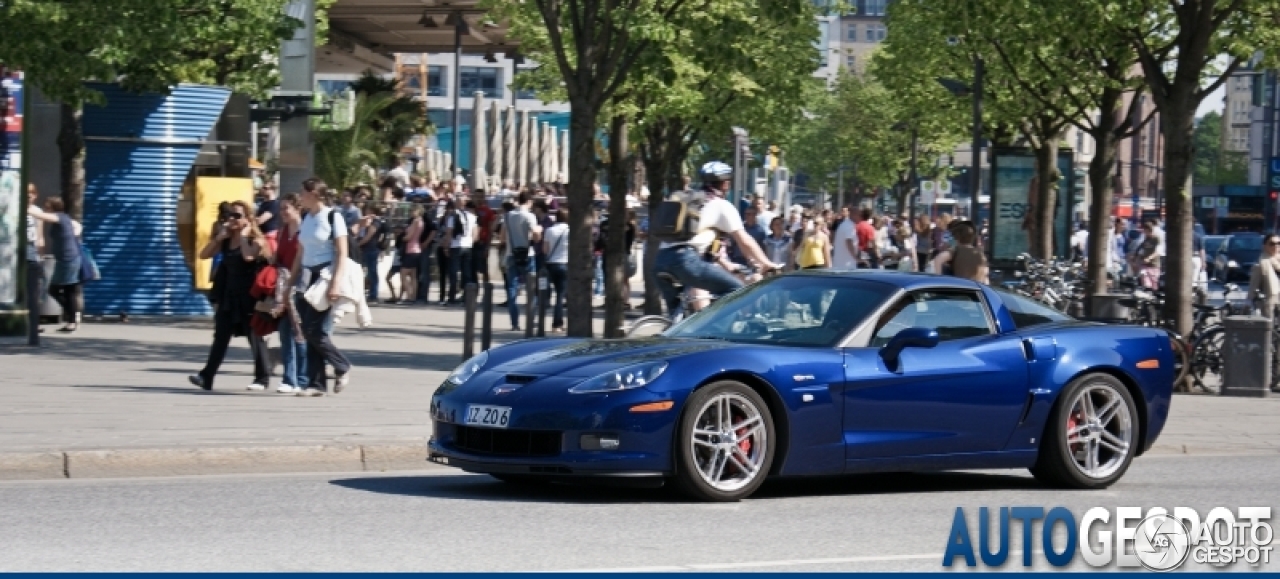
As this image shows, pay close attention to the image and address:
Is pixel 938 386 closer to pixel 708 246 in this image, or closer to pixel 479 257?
pixel 708 246

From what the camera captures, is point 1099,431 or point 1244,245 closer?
point 1099,431

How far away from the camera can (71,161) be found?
26078 mm

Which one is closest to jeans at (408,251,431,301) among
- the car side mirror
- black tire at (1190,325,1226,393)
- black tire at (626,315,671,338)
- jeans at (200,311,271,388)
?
black tire at (1190,325,1226,393)

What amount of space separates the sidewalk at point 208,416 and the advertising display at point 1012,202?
1316 cm

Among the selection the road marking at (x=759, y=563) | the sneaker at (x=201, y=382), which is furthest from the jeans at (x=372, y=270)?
the road marking at (x=759, y=563)

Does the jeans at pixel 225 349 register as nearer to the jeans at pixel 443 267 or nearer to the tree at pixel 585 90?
the tree at pixel 585 90

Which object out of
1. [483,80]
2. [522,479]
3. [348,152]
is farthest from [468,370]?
[483,80]

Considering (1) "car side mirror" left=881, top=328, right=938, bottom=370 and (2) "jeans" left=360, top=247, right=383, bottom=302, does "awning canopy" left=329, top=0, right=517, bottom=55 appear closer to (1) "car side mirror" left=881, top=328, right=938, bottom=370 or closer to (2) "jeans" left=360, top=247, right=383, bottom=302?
(2) "jeans" left=360, top=247, right=383, bottom=302

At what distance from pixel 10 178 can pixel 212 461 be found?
9.54 m

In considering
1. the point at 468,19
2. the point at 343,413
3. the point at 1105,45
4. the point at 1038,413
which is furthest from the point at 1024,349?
the point at 468,19

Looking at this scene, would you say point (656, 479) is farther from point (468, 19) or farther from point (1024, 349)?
point (468, 19)

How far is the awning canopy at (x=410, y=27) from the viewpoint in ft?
142

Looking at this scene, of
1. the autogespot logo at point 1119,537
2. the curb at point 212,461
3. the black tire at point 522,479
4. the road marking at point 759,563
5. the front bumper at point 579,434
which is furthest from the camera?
the curb at point 212,461

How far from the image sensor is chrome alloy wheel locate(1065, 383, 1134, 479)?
1193 cm
